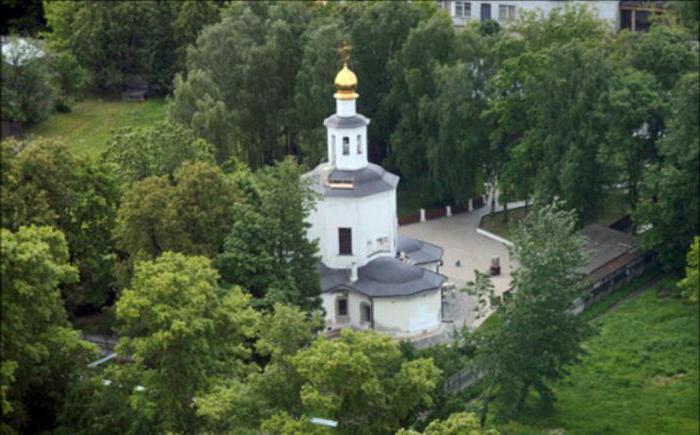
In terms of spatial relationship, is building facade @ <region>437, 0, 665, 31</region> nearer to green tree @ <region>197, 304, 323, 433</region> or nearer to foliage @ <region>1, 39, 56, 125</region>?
foliage @ <region>1, 39, 56, 125</region>

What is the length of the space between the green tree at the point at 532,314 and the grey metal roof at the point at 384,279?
7.43m

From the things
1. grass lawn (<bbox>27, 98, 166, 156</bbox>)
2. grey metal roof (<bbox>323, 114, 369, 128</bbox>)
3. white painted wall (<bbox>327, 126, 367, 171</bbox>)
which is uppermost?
grey metal roof (<bbox>323, 114, 369, 128</bbox>)

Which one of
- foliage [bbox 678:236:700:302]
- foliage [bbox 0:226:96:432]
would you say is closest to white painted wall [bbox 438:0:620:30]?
foliage [bbox 678:236:700:302]

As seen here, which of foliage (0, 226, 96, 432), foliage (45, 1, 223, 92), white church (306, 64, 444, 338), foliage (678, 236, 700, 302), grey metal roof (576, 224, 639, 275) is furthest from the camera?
foliage (45, 1, 223, 92)

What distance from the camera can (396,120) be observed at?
70.4 m

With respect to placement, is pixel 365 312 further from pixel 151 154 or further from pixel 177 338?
pixel 177 338

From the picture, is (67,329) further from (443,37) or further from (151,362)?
(443,37)

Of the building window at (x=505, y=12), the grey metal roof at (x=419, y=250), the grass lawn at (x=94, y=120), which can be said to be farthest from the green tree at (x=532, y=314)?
the building window at (x=505, y=12)

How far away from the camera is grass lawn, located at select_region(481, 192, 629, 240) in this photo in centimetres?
6600

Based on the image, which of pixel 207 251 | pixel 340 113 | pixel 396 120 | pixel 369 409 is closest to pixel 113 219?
pixel 207 251

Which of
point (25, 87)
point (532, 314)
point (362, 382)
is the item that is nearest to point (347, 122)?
point (532, 314)

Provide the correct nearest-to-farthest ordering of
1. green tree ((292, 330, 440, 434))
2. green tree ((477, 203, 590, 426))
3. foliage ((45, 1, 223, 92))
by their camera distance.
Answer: green tree ((292, 330, 440, 434)), green tree ((477, 203, 590, 426)), foliage ((45, 1, 223, 92))

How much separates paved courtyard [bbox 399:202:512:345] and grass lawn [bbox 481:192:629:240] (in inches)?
27.7

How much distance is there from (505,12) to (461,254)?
111 feet
